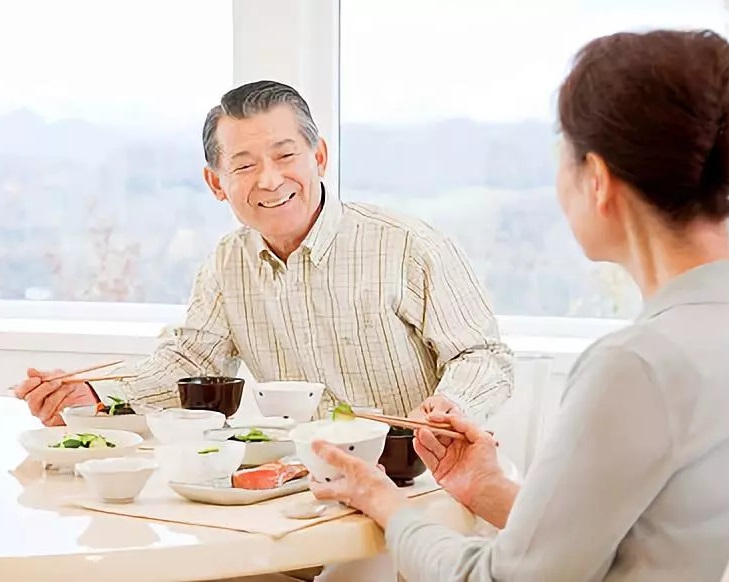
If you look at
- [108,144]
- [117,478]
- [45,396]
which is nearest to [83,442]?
[117,478]

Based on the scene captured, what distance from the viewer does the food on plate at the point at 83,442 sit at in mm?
1906

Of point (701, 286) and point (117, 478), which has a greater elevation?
point (701, 286)

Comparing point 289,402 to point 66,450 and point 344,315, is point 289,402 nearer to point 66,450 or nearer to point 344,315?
point 66,450

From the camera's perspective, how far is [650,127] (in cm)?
126

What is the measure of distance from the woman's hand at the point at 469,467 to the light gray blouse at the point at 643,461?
1.34 feet

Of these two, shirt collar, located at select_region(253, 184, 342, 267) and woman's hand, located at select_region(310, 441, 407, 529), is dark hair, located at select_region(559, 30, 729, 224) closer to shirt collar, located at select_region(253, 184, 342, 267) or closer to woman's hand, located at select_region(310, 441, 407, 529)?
woman's hand, located at select_region(310, 441, 407, 529)

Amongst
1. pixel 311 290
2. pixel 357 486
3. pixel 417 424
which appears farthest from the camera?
pixel 311 290

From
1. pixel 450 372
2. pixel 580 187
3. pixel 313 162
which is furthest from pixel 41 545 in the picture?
pixel 313 162

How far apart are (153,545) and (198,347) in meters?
1.13

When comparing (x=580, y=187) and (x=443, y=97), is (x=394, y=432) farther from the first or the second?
(x=443, y=97)

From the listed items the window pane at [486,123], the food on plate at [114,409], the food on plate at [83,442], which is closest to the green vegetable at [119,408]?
the food on plate at [114,409]

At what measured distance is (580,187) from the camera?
1.34 meters

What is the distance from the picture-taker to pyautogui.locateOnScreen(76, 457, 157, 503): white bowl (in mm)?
1676

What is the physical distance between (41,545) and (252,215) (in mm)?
1156
